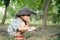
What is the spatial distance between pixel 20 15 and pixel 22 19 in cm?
7

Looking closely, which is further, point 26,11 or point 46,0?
point 46,0

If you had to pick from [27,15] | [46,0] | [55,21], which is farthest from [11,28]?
[55,21]

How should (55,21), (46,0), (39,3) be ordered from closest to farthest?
(46,0) < (39,3) < (55,21)

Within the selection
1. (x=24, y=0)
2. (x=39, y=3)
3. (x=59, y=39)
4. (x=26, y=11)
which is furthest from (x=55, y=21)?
(x=26, y=11)

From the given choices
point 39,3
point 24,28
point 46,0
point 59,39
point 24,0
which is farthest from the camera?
point 39,3

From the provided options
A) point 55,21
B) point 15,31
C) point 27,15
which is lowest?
point 55,21

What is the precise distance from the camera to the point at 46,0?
13.4 metres

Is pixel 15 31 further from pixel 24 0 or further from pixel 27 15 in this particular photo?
pixel 24 0

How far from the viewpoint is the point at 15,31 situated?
3553 millimetres

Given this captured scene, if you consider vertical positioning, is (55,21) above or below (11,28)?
below

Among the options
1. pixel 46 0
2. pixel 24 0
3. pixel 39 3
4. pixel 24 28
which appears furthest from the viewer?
pixel 39 3

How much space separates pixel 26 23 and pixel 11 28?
25 centimetres

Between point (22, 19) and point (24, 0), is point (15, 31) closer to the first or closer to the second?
point (22, 19)

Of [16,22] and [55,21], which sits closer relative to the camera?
[16,22]
